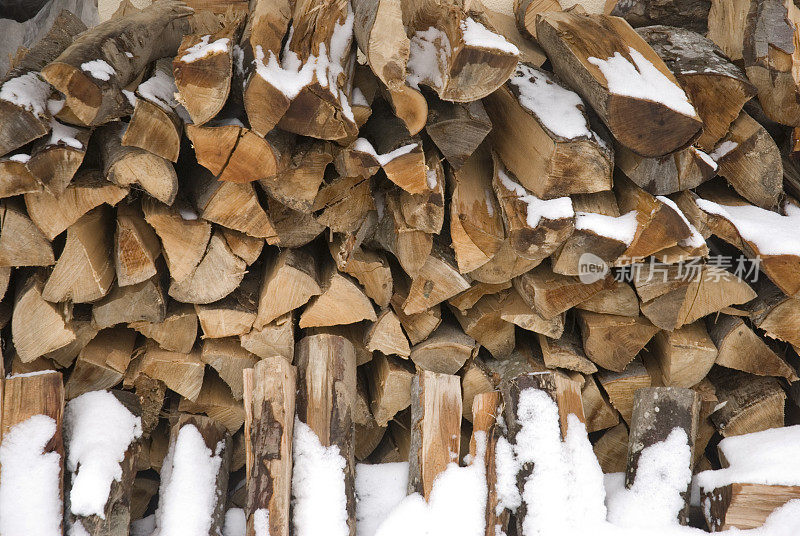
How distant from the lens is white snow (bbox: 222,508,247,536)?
6.50ft

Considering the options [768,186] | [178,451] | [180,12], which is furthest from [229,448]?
[768,186]

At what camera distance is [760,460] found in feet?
6.43

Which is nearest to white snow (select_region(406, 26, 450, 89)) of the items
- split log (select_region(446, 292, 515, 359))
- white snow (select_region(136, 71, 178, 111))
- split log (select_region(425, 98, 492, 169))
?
split log (select_region(425, 98, 492, 169))

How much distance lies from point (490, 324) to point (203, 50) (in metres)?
1.20

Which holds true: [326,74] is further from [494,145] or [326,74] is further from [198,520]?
[198,520]

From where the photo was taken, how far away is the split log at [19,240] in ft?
6.02

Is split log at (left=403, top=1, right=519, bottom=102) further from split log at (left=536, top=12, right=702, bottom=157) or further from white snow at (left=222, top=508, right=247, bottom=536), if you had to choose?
white snow at (left=222, top=508, right=247, bottom=536)

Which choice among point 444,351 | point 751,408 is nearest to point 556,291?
point 444,351

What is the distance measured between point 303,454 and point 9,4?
9.45 feet

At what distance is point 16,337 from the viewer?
1936 mm

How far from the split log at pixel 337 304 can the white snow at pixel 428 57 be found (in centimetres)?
63

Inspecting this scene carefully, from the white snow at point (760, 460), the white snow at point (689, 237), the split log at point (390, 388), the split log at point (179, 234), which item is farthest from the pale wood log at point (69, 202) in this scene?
the white snow at point (760, 460)

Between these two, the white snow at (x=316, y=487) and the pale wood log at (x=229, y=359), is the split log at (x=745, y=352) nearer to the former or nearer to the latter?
A: the white snow at (x=316, y=487)

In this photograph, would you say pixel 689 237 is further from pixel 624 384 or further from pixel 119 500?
pixel 119 500
